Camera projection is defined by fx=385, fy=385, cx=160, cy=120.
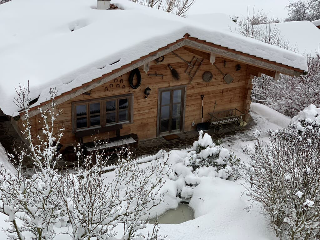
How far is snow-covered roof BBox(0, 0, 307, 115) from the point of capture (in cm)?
915

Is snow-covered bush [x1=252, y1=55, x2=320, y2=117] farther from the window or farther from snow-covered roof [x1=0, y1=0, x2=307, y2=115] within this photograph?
the window

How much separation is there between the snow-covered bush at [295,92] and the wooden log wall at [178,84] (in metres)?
3.62

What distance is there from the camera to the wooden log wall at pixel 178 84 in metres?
10.9

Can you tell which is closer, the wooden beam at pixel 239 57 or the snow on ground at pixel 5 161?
the snow on ground at pixel 5 161

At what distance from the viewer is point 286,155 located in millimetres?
7336

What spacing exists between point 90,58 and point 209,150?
373 cm

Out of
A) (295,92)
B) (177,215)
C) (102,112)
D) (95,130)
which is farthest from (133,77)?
(295,92)

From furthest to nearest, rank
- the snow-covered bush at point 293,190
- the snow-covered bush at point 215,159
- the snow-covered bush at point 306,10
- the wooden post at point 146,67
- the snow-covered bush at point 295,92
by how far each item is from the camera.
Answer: the snow-covered bush at point 306,10 < the snow-covered bush at point 295,92 < the wooden post at point 146,67 < the snow-covered bush at point 215,159 < the snow-covered bush at point 293,190

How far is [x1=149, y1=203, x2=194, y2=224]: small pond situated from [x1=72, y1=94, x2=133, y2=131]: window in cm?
360

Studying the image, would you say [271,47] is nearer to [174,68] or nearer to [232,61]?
[232,61]

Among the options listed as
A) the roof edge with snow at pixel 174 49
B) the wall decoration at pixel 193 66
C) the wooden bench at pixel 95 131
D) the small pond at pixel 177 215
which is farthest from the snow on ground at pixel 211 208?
the wall decoration at pixel 193 66

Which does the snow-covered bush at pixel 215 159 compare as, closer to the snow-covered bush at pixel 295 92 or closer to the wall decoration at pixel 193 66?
the wall decoration at pixel 193 66

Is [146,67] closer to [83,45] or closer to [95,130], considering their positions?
[83,45]

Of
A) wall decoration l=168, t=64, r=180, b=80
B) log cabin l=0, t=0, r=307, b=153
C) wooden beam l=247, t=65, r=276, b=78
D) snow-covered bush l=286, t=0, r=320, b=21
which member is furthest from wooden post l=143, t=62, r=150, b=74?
snow-covered bush l=286, t=0, r=320, b=21
